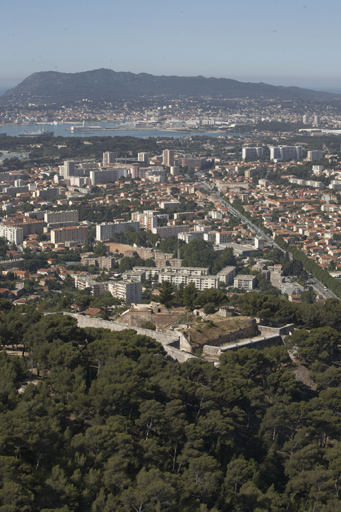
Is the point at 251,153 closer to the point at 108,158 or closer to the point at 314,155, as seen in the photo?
the point at 314,155

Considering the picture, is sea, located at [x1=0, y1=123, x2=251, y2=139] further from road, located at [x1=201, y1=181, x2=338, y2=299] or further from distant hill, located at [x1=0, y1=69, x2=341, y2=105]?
road, located at [x1=201, y1=181, x2=338, y2=299]

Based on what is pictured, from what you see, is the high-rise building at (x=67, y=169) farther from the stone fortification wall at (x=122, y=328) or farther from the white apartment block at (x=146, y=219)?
the stone fortification wall at (x=122, y=328)

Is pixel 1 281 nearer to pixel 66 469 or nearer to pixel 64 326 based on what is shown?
pixel 64 326

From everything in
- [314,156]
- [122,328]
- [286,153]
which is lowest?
[286,153]

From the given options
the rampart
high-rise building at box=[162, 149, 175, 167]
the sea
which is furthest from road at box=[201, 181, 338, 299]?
the sea

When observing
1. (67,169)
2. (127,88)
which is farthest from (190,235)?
(127,88)

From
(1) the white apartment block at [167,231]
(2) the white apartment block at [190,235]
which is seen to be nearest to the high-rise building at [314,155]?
(1) the white apartment block at [167,231]

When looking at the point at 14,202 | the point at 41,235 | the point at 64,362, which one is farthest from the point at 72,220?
the point at 64,362
